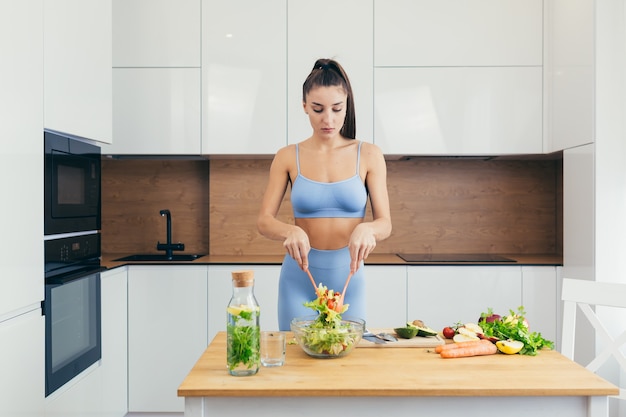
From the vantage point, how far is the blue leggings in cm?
227

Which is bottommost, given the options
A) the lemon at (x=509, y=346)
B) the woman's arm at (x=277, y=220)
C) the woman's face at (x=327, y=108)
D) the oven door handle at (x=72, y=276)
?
the lemon at (x=509, y=346)

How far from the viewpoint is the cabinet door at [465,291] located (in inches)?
137

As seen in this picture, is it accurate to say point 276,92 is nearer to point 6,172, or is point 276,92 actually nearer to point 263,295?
point 263,295

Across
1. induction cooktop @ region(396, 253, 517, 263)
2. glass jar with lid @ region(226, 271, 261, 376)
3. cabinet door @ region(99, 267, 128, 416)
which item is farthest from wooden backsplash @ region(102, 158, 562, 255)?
glass jar with lid @ region(226, 271, 261, 376)

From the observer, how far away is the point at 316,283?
7.72ft

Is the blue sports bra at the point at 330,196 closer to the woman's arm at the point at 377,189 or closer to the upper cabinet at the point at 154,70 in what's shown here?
the woman's arm at the point at 377,189

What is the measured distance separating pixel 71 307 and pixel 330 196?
1.20 m

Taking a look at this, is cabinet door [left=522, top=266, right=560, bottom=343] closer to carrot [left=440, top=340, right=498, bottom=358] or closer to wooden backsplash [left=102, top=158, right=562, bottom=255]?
wooden backsplash [left=102, top=158, right=562, bottom=255]

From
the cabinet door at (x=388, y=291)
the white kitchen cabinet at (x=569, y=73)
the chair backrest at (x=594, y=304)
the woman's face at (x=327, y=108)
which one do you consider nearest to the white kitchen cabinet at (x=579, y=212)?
the white kitchen cabinet at (x=569, y=73)

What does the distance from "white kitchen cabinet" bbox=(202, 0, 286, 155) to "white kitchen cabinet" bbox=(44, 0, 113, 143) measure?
2.19 feet

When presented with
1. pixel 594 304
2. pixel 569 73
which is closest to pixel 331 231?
pixel 594 304

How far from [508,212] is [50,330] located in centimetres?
285

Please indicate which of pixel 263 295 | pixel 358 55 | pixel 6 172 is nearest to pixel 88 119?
pixel 6 172

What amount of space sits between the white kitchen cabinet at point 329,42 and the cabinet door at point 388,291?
30.7 inches
